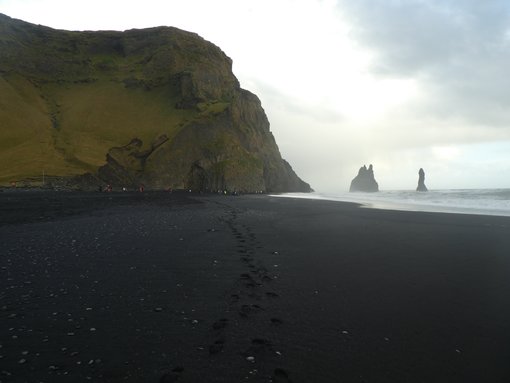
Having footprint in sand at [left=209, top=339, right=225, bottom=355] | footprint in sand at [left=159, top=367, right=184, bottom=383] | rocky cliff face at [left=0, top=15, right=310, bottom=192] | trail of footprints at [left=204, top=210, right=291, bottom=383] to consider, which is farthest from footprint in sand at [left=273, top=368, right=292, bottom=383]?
rocky cliff face at [left=0, top=15, right=310, bottom=192]

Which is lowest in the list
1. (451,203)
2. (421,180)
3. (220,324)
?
(220,324)

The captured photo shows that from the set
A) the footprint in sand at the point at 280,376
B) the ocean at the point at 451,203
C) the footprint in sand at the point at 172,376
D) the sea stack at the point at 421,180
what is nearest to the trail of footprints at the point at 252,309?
the footprint in sand at the point at 280,376

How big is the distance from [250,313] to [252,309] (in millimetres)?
211

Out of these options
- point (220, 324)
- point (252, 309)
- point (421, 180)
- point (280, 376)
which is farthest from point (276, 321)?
point (421, 180)

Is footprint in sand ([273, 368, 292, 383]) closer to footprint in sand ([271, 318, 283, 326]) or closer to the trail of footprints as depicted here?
the trail of footprints

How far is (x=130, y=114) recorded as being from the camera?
117 m

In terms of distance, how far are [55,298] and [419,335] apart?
23.9 feet

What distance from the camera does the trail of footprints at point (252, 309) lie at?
191 inches

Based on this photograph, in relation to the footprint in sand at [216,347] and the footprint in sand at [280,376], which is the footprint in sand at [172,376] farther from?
the footprint in sand at [280,376]

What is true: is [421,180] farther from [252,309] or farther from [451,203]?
[252,309]

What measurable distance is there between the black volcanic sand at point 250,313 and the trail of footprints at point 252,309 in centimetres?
3

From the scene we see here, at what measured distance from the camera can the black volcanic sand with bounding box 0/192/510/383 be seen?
4.52 m

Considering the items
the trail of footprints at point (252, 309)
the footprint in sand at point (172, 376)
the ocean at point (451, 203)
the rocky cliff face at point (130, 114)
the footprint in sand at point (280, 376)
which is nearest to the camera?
the footprint in sand at point (172, 376)

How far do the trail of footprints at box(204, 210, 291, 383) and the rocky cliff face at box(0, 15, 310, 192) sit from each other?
88.1m
